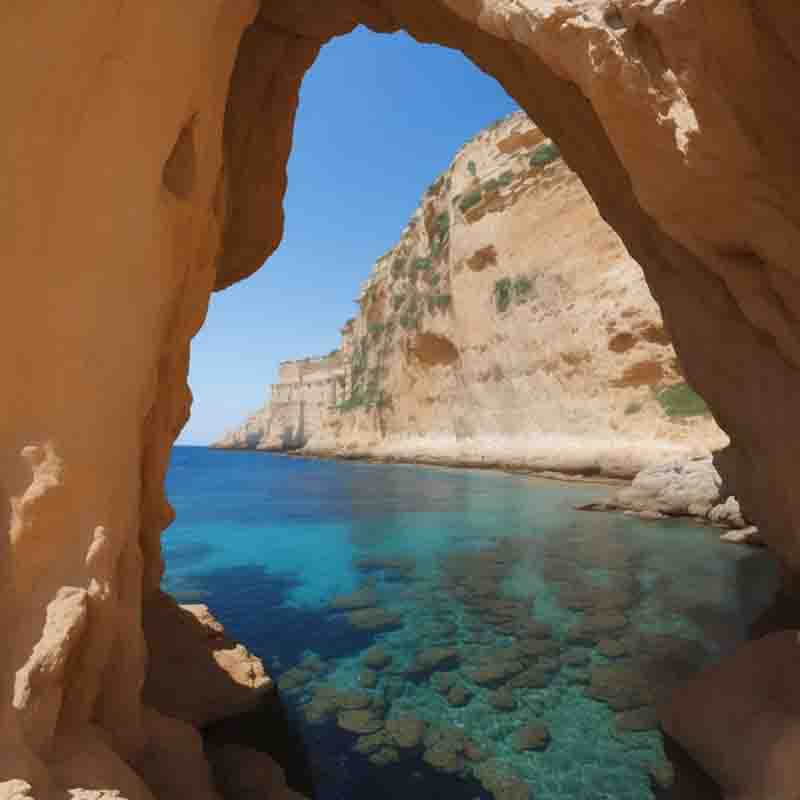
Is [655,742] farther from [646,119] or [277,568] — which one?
[277,568]

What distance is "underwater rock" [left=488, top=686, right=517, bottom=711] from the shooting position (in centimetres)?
417

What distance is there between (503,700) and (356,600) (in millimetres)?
3100

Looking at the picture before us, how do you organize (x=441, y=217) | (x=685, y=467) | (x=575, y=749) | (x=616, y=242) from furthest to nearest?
(x=441, y=217)
(x=616, y=242)
(x=685, y=467)
(x=575, y=749)

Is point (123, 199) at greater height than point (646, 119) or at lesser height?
lesser

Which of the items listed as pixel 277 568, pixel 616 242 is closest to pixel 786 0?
pixel 277 568

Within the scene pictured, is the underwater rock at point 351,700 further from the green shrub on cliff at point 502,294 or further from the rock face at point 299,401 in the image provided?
the rock face at point 299,401

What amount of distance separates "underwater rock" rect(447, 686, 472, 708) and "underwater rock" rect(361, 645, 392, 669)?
0.78m

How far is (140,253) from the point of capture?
2.70 meters

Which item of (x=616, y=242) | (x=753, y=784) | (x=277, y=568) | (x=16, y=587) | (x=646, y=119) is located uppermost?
(x=616, y=242)

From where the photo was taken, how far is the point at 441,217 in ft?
103

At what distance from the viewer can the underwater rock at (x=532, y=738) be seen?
144 inches

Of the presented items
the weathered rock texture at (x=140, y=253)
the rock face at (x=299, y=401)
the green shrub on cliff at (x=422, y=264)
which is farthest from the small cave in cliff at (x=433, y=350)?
the weathered rock texture at (x=140, y=253)

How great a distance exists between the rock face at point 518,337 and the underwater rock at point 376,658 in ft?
49.7

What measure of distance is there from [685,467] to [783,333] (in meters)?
10.2
